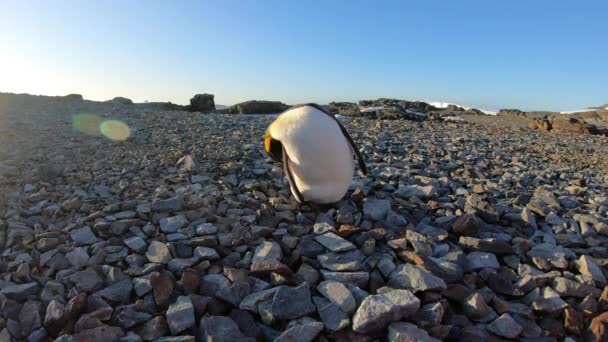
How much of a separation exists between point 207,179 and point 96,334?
2.54 m

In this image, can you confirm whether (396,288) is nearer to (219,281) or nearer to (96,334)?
(219,281)

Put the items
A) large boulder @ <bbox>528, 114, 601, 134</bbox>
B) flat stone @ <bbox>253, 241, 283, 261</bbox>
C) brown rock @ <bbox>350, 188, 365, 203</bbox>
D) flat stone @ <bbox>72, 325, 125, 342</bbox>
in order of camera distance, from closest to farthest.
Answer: flat stone @ <bbox>72, 325, 125, 342</bbox>, flat stone @ <bbox>253, 241, 283, 261</bbox>, brown rock @ <bbox>350, 188, 365, 203</bbox>, large boulder @ <bbox>528, 114, 601, 134</bbox>

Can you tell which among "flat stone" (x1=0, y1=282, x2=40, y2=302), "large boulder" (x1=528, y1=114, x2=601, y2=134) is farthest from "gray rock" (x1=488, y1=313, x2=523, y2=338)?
"large boulder" (x1=528, y1=114, x2=601, y2=134)

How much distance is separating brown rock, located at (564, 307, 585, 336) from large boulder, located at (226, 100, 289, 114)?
13.9 m

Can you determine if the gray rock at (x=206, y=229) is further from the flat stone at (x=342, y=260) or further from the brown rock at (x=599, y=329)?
the brown rock at (x=599, y=329)

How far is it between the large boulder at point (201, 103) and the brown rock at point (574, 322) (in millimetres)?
15272

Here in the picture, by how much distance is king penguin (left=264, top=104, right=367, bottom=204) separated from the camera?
3.48 m

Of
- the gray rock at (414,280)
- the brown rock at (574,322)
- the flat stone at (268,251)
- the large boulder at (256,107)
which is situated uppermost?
the large boulder at (256,107)

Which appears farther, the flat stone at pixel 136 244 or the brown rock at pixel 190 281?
the flat stone at pixel 136 244

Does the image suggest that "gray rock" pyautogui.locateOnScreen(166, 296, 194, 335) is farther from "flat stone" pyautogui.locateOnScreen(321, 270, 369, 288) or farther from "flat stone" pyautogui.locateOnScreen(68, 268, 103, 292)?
"flat stone" pyautogui.locateOnScreen(321, 270, 369, 288)

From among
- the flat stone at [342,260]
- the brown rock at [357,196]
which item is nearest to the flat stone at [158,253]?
the flat stone at [342,260]

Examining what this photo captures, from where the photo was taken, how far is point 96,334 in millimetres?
2074

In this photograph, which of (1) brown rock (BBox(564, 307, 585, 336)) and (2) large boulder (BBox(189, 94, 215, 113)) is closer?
(1) brown rock (BBox(564, 307, 585, 336))

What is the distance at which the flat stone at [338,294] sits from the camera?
2320 millimetres
